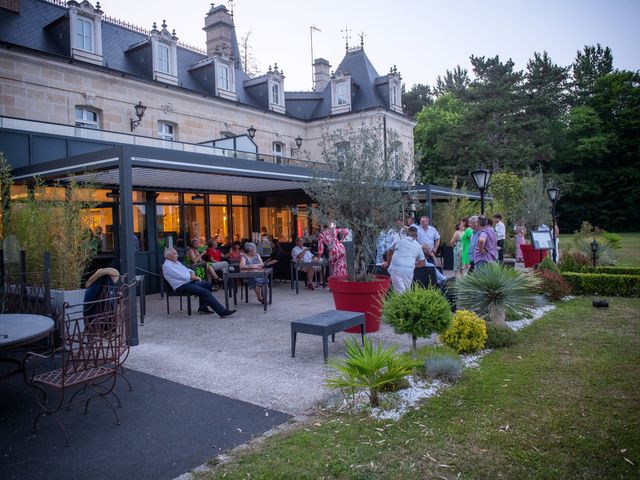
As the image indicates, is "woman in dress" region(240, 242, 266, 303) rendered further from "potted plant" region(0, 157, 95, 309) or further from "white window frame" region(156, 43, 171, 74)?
"white window frame" region(156, 43, 171, 74)

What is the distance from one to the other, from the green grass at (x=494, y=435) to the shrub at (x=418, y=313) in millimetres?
608

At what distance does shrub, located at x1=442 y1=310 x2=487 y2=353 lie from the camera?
17.8ft

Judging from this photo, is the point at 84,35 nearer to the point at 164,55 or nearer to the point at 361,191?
the point at 164,55

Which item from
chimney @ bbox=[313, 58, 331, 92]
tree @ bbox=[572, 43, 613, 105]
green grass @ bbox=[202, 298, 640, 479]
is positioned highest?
tree @ bbox=[572, 43, 613, 105]

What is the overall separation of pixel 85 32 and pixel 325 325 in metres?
14.4

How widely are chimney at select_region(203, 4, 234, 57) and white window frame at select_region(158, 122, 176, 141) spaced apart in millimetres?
6312

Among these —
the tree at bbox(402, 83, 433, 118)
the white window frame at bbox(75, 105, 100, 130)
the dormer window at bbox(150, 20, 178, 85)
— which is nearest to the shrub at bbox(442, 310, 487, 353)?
the white window frame at bbox(75, 105, 100, 130)

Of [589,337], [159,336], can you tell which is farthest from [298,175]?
[589,337]

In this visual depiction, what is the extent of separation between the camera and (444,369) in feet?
15.1

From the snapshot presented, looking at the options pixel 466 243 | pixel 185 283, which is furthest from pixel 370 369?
pixel 466 243

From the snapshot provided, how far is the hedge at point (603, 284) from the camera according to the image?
9.20 meters

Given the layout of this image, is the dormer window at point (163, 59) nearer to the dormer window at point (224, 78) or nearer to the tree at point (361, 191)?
the dormer window at point (224, 78)

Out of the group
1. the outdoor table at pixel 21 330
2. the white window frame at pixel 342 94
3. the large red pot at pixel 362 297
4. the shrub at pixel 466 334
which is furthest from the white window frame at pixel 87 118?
the shrub at pixel 466 334

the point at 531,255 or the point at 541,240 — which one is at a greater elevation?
the point at 541,240
